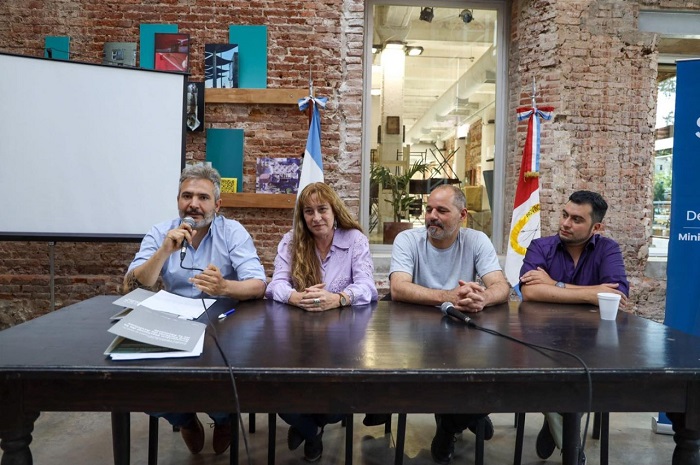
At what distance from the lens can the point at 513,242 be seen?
470 centimetres

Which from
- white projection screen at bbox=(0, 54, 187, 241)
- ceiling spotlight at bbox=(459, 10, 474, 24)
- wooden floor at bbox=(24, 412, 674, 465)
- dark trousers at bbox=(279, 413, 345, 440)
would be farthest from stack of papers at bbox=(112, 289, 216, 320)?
ceiling spotlight at bbox=(459, 10, 474, 24)

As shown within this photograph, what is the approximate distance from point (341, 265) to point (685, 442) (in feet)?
5.33

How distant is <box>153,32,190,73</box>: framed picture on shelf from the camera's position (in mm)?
4898

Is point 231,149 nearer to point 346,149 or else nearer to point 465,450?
point 346,149

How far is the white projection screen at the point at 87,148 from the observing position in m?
3.98

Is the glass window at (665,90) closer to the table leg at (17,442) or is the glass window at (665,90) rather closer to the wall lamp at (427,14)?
the wall lamp at (427,14)

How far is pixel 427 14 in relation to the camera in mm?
5523

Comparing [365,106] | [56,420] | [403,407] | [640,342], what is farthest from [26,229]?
[640,342]

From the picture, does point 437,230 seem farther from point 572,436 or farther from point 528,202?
point 528,202

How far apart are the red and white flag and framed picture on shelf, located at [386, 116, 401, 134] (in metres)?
1.27

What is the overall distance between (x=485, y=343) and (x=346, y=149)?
11.4 ft

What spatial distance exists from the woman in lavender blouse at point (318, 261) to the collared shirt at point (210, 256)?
0.16m

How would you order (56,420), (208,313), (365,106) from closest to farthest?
1. (208,313)
2. (56,420)
3. (365,106)

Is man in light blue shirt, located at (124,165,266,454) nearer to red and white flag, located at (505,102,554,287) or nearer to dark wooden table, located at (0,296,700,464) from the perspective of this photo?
dark wooden table, located at (0,296,700,464)
